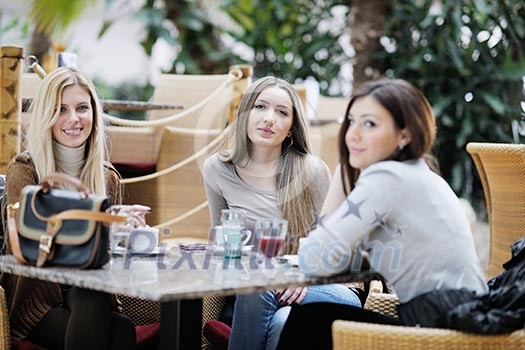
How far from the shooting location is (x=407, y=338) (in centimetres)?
224

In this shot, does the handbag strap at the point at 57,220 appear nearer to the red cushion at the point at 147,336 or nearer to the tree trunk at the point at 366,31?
the red cushion at the point at 147,336

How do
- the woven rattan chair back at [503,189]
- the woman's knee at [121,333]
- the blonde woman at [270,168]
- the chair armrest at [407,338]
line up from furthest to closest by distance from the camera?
the woven rattan chair back at [503,189] < the blonde woman at [270,168] < the woman's knee at [121,333] < the chair armrest at [407,338]

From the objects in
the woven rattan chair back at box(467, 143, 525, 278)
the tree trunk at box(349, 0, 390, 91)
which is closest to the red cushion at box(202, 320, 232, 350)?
the woven rattan chair back at box(467, 143, 525, 278)

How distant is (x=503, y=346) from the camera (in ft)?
7.47

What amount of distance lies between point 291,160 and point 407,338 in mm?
1262

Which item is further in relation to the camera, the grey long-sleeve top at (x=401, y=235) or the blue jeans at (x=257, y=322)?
the blue jeans at (x=257, y=322)

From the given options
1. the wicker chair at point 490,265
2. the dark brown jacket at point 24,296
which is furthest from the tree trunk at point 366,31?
the dark brown jacket at point 24,296

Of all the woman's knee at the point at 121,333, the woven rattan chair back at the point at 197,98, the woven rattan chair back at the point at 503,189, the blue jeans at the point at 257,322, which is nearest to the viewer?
the woman's knee at the point at 121,333

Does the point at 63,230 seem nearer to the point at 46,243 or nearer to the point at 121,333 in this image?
the point at 46,243

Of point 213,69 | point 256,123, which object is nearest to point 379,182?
point 256,123

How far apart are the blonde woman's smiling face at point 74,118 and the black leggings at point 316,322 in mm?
1032

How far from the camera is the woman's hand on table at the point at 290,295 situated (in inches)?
119

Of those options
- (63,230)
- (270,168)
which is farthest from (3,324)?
(270,168)

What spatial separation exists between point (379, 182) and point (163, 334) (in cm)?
72
